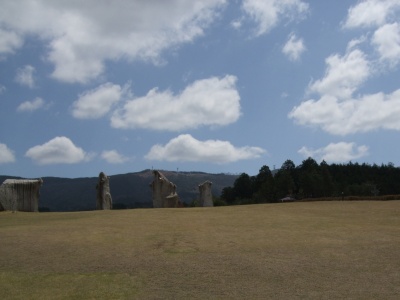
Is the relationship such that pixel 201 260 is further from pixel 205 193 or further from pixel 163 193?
pixel 205 193

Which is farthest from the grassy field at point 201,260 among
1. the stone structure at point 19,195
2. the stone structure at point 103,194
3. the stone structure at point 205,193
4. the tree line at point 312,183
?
the tree line at point 312,183

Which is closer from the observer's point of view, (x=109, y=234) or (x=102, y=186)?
(x=109, y=234)

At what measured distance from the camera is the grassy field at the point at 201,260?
41.6 feet

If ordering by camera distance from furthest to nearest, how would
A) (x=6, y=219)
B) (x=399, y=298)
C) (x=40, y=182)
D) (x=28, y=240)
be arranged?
1. (x=40, y=182)
2. (x=6, y=219)
3. (x=28, y=240)
4. (x=399, y=298)

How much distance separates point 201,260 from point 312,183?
77.6 meters

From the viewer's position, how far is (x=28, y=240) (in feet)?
63.9

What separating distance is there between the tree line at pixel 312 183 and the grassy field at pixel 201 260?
49.3 meters

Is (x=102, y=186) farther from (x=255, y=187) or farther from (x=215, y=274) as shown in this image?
(x=255, y=187)

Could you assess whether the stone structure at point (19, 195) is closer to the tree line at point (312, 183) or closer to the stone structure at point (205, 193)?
the stone structure at point (205, 193)

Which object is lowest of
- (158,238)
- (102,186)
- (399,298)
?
(399,298)

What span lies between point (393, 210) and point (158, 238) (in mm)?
18128

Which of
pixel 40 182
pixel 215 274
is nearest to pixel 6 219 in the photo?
pixel 40 182

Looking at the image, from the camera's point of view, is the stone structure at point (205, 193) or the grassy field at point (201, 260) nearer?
the grassy field at point (201, 260)

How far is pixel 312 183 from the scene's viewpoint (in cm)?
9025
